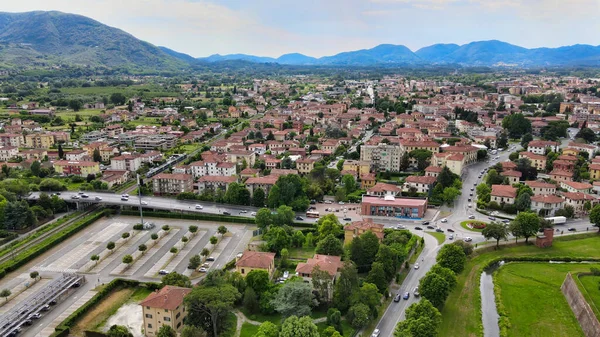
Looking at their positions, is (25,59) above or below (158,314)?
above

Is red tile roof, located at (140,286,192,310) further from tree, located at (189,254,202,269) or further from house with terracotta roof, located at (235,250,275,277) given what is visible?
tree, located at (189,254,202,269)

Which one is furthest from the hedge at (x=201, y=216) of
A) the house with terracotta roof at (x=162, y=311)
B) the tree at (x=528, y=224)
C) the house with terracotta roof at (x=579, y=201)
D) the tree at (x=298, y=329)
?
the house with terracotta roof at (x=579, y=201)

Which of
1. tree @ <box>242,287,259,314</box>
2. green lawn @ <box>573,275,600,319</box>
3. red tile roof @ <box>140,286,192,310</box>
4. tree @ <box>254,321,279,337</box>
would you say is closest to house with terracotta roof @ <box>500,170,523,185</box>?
green lawn @ <box>573,275,600,319</box>

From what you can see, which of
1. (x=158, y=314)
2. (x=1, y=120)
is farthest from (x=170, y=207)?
(x=1, y=120)

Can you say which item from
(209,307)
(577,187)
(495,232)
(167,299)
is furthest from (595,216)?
(167,299)

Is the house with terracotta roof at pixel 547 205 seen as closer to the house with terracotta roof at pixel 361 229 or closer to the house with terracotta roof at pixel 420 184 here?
the house with terracotta roof at pixel 420 184

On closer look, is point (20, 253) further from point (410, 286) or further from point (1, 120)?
point (1, 120)

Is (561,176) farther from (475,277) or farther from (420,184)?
(475,277)
